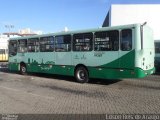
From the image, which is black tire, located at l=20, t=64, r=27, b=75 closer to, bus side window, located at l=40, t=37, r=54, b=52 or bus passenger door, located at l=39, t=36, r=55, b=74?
bus passenger door, located at l=39, t=36, r=55, b=74

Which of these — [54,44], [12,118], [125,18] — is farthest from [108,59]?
[125,18]

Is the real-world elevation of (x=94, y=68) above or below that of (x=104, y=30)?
below

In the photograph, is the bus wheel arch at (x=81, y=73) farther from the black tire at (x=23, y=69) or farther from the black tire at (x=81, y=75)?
the black tire at (x=23, y=69)

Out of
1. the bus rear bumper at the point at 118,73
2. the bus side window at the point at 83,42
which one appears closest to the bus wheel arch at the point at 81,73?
the bus rear bumper at the point at 118,73

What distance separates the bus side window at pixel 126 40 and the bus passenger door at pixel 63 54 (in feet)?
12.2

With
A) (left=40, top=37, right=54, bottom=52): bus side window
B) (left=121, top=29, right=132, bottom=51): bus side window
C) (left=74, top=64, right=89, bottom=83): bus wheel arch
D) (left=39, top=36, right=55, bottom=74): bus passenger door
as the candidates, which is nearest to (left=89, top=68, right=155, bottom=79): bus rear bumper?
(left=74, top=64, right=89, bottom=83): bus wheel arch

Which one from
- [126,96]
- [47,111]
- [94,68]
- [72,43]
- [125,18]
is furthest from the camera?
[125,18]

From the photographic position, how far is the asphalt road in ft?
29.7

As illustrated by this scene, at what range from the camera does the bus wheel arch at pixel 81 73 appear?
612 inches

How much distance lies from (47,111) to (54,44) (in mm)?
8827

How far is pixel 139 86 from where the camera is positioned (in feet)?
46.0

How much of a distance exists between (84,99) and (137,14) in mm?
39346

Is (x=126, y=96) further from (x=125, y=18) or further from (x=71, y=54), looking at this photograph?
(x=125, y=18)

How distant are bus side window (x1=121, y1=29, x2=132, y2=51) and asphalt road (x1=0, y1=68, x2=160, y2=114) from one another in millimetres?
1904
